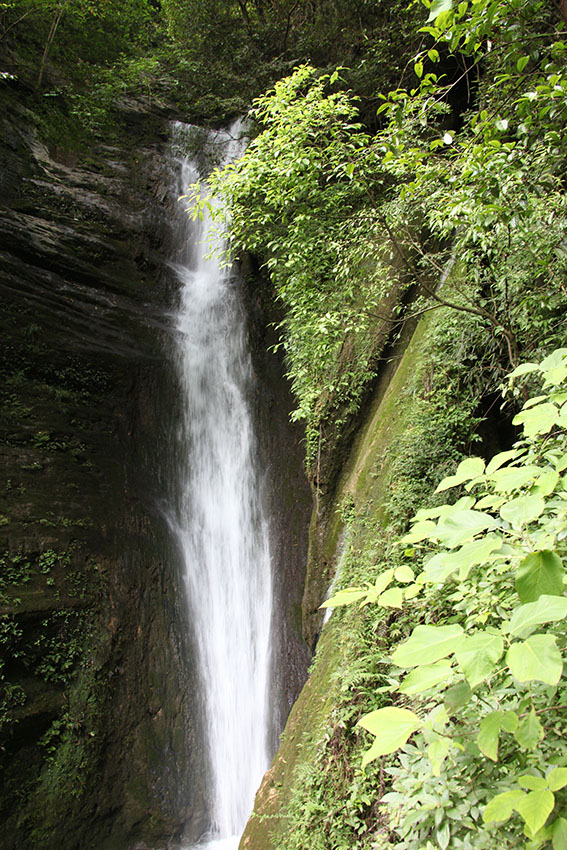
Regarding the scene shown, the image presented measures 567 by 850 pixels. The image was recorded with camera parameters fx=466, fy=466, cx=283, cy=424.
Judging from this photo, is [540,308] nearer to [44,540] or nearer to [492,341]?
[492,341]

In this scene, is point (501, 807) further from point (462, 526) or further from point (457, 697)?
point (462, 526)

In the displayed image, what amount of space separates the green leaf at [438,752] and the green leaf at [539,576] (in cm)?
40

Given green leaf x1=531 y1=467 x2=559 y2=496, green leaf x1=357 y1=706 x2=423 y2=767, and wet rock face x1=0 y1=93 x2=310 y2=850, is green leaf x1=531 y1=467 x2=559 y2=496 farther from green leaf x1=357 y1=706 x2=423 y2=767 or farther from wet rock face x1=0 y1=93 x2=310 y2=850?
wet rock face x1=0 y1=93 x2=310 y2=850

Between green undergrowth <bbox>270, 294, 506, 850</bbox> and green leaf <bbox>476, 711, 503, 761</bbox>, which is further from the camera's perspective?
green undergrowth <bbox>270, 294, 506, 850</bbox>

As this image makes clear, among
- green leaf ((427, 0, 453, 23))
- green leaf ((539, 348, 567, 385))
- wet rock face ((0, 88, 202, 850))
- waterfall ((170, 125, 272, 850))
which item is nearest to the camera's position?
green leaf ((539, 348, 567, 385))

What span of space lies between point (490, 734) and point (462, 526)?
1.46 ft

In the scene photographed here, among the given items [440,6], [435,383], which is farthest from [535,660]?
[435,383]

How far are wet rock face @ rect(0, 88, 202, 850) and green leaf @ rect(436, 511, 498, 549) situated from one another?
7.02 metres

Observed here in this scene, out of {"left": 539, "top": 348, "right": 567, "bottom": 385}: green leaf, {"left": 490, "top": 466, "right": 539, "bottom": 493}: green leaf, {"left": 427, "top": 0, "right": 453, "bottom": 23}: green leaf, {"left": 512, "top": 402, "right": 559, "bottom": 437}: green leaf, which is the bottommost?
{"left": 490, "top": 466, "right": 539, "bottom": 493}: green leaf

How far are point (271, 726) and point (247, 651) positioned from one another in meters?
1.12

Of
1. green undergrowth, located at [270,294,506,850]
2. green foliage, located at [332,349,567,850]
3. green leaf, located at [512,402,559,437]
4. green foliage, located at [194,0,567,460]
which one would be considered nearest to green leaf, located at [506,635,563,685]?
green foliage, located at [332,349,567,850]

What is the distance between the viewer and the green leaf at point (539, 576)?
39.6 inches

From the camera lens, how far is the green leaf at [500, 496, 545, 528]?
1.12m

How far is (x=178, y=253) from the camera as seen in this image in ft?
33.9
